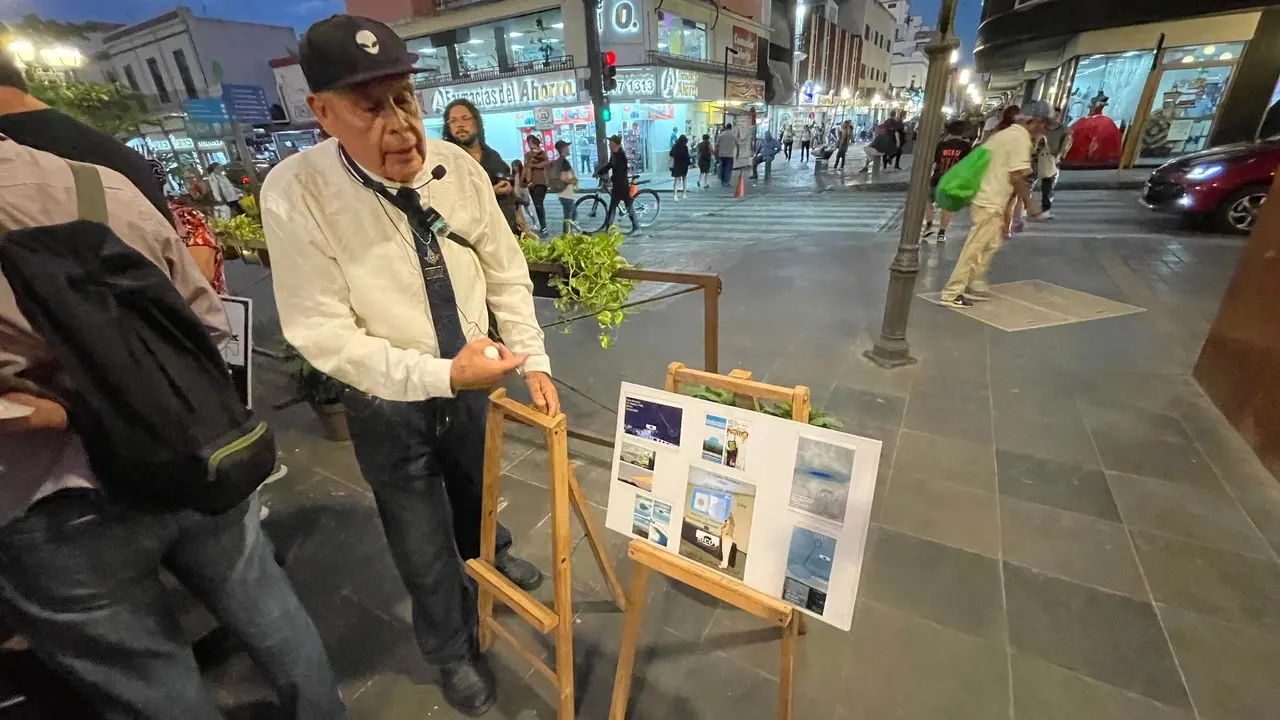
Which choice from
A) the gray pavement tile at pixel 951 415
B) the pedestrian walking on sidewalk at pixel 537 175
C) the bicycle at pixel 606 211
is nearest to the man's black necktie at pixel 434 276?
the gray pavement tile at pixel 951 415

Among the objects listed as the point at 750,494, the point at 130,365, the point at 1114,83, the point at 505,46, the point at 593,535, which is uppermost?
the point at 505,46

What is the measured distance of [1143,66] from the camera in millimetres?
13336

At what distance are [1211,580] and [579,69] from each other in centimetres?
1905

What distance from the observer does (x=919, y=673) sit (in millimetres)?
1923

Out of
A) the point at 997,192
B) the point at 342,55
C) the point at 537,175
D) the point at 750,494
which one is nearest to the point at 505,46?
the point at 537,175

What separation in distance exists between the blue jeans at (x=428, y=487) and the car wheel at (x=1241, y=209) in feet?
32.6

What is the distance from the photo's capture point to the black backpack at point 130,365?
0.96 m

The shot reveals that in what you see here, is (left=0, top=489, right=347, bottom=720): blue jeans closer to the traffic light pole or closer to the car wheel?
the car wheel

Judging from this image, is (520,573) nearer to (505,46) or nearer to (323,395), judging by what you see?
(323,395)

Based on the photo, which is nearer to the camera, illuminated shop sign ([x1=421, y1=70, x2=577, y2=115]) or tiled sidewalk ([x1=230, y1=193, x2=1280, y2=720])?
tiled sidewalk ([x1=230, y1=193, x2=1280, y2=720])

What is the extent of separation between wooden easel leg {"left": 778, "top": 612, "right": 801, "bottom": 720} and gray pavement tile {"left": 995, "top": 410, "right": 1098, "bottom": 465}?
2.36 meters

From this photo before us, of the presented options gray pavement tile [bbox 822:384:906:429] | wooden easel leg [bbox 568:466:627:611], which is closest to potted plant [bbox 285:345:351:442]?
wooden easel leg [bbox 568:466:627:611]

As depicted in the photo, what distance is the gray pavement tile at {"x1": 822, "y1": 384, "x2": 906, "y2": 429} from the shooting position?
3457mm

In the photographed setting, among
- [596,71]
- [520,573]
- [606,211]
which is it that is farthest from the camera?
[596,71]
